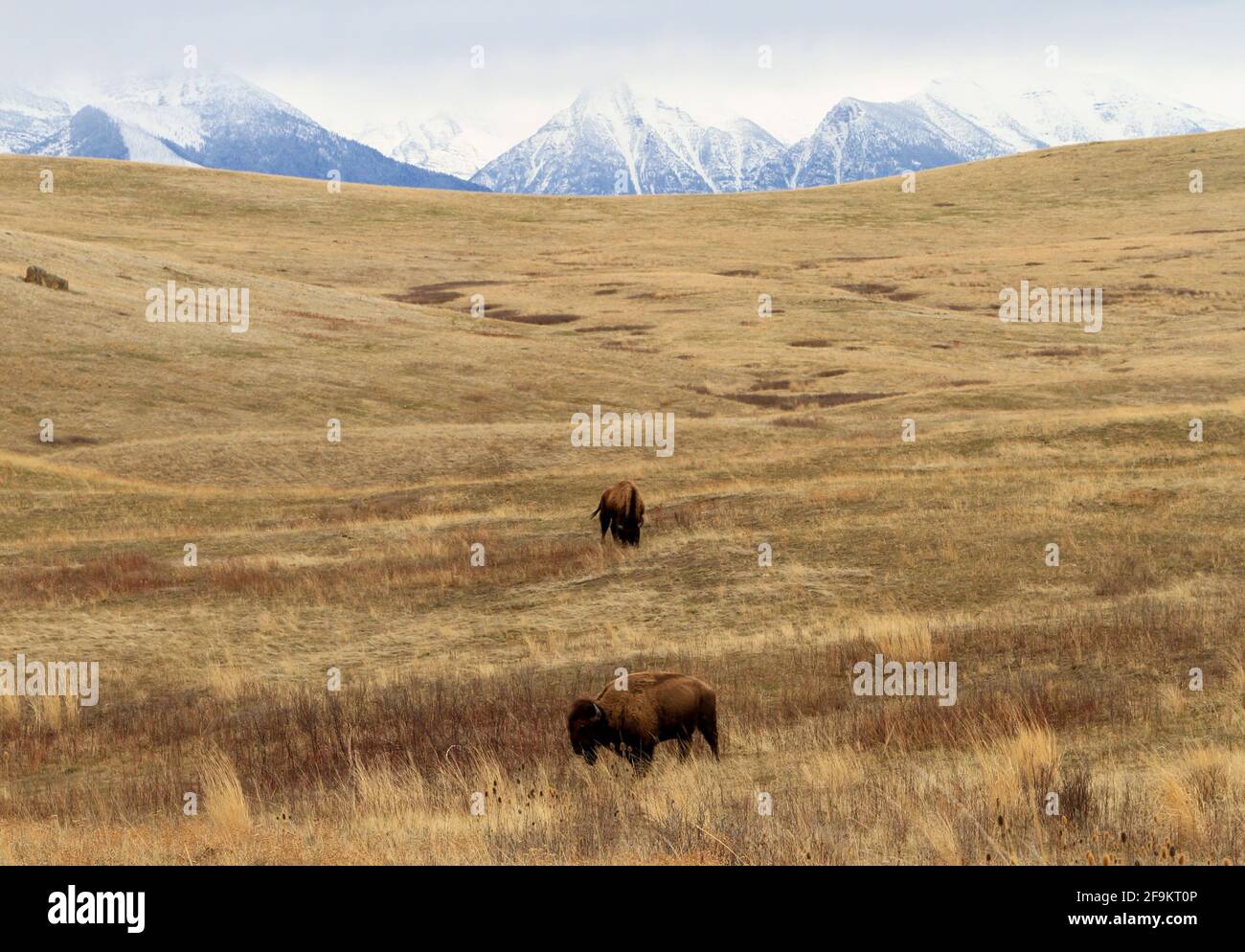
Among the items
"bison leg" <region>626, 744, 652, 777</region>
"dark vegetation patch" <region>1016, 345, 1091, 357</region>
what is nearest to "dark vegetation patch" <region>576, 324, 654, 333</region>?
"dark vegetation patch" <region>1016, 345, 1091, 357</region>

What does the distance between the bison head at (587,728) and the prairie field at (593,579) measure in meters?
0.31

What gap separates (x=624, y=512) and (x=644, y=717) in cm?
1380

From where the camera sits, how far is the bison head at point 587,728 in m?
11.5

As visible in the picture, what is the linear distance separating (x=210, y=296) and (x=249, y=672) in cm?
5406

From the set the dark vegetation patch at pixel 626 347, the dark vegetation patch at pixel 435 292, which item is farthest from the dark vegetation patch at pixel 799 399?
the dark vegetation patch at pixel 435 292

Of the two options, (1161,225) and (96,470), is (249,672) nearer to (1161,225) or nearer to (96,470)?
(96,470)

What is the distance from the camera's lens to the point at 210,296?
68750mm

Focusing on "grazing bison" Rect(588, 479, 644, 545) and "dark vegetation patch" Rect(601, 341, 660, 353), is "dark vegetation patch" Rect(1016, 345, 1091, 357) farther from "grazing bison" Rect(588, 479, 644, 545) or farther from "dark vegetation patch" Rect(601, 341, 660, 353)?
"grazing bison" Rect(588, 479, 644, 545)

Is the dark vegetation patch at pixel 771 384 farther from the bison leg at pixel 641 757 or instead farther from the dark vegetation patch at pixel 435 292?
the bison leg at pixel 641 757

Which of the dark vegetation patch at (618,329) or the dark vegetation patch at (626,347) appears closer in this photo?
the dark vegetation patch at (626,347)

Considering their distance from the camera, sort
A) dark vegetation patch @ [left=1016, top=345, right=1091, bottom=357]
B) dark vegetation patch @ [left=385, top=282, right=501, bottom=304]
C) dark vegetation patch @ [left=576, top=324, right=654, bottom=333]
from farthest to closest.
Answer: dark vegetation patch @ [left=385, top=282, right=501, bottom=304], dark vegetation patch @ [left=576, top=324, right=654, bottom=333], dark vegetation patch @ [left=1016, top=345, right=1091, bottom=357]

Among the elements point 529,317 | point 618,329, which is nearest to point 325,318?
point 529,317

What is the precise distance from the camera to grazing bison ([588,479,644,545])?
25.6m
